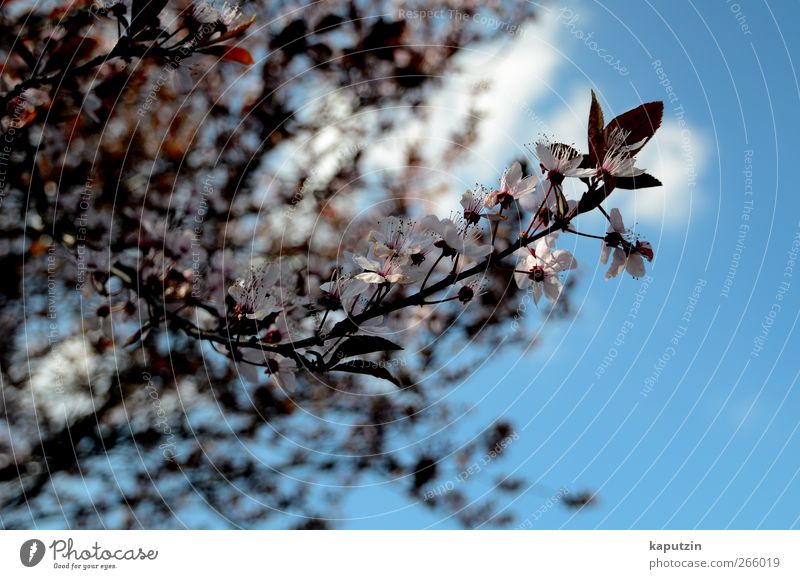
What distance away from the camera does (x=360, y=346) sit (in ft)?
4.02

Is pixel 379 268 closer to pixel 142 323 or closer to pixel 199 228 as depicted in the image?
pixel 142 323

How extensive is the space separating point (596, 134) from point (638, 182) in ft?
0.40

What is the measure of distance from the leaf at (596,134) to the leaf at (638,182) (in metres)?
0.06

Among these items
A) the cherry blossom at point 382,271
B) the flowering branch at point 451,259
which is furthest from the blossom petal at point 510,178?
the cherry blossom at point 382,271

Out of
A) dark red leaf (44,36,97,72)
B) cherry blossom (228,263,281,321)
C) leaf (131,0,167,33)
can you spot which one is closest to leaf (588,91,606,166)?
cherry blossom (228,263,281,321)

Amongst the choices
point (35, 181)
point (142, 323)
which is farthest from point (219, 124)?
point (142, 323)

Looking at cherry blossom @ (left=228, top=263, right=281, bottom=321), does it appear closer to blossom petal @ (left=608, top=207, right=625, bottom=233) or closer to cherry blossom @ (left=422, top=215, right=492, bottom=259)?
cherry blossom @ (left=422, top=215, right=492, bottom=259)

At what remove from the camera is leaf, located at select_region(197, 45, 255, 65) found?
60.5 inches

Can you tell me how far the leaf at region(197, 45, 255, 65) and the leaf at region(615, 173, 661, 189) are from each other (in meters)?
0.86

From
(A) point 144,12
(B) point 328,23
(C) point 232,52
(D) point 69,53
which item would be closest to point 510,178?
(C) point 232,52

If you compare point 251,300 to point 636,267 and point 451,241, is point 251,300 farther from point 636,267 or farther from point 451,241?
point 636,267

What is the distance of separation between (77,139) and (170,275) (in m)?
0.89

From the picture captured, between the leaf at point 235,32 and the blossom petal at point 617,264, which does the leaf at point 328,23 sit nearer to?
the leaf at point 235,32
